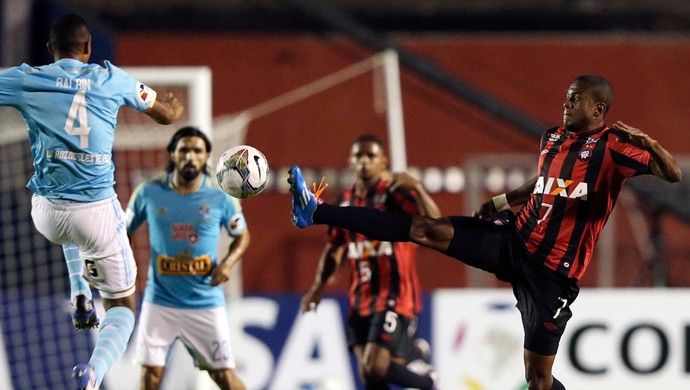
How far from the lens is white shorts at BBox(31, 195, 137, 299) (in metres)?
6.28

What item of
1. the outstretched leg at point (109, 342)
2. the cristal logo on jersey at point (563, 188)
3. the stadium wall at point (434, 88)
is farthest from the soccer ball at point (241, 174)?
the stadium wall at point (434, 88)

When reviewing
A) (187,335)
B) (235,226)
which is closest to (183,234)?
(235,226)

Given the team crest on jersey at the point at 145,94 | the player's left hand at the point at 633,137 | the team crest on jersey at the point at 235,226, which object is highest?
the team crest on jersey at the point at 145,94

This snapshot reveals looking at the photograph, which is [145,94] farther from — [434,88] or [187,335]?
[434,88]

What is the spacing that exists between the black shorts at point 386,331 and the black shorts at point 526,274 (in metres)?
1.82

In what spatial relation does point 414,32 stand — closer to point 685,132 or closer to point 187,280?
point 685,132

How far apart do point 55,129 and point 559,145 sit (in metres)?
2.77

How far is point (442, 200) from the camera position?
15.7m

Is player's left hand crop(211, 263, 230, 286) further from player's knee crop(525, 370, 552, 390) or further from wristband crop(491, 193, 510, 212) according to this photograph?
player's knee crop(525, 370, 552, 390)

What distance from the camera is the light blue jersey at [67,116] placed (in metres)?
6.13

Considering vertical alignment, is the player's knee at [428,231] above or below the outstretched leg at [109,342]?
above

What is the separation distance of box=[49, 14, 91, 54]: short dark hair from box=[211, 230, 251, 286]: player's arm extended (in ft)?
6.16

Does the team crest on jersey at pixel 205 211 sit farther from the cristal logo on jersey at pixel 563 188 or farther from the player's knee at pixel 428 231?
the cristal logo on jersey at pixel 563 188

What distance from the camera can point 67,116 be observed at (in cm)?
616
